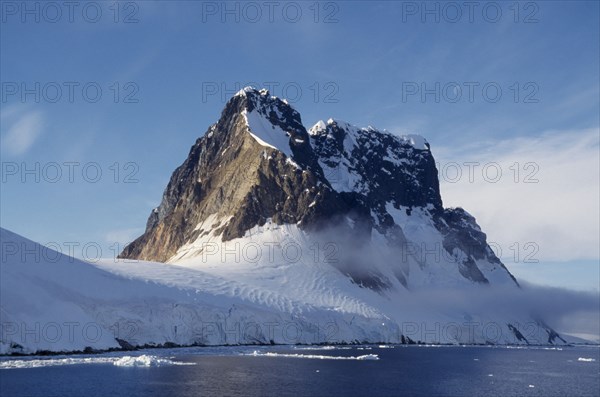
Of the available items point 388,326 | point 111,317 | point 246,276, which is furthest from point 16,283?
point 388,326

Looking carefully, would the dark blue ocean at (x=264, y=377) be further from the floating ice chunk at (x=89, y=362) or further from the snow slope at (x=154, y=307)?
the snow slope at (x=154, y=307)

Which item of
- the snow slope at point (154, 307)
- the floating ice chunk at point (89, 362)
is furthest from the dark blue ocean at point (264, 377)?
the snow slope at point (154, 307)

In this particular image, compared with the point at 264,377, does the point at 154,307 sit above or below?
above

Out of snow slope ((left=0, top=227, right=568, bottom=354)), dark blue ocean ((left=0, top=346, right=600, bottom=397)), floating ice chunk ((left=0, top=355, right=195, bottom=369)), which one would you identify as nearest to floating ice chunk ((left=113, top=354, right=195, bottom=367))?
floating ice chunk ((left=0, top=355, right=195, bottom=369))

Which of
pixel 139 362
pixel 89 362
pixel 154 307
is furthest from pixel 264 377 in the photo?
pixel 154 307

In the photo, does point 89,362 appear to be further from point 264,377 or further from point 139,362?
point 264,377

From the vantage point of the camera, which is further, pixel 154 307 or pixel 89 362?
pixel 154 307

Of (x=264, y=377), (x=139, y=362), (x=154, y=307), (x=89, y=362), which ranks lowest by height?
(x=264, y=377)

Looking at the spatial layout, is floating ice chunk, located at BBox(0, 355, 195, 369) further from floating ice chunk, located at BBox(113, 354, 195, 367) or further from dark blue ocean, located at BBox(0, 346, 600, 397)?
dark blue ocean, located at BBox(0, 346, 600, 397)

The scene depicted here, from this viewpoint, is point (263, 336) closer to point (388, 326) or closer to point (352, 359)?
point (352, 359)
